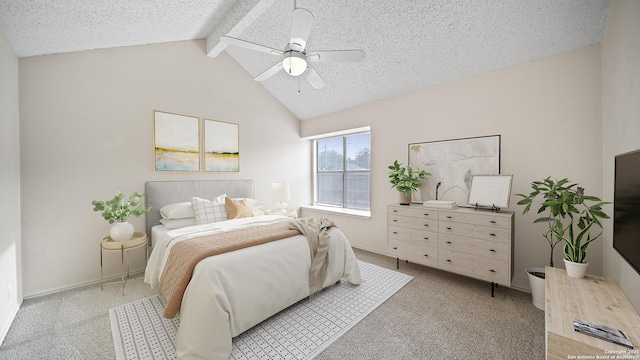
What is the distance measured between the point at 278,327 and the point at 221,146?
2.88m

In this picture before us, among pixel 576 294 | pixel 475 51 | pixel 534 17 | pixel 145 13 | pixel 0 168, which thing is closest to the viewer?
pixel 576 294

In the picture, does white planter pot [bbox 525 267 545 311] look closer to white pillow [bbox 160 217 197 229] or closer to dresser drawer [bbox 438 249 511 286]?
dresser drawer [bbox 438 249 511 286]

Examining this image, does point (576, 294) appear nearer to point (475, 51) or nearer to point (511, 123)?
point (511, 123)

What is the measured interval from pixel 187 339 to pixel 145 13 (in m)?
3.02

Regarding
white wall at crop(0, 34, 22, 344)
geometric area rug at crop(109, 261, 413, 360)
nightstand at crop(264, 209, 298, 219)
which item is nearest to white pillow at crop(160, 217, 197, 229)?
geometric area rug at crop(109, 261, 413, 360)

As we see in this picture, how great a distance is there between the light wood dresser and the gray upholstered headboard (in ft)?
8.28

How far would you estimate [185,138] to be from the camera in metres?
3.45

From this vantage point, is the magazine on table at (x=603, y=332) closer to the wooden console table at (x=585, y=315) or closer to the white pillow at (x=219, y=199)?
the wooden console table at (x=585, y=315)

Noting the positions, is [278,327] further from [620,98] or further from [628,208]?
[620,98]

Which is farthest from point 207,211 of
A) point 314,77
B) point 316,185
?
point 316,185

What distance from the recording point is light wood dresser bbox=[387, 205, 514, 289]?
235cm

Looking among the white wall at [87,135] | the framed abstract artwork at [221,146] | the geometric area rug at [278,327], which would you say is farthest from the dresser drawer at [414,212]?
the white wall at [87,135]

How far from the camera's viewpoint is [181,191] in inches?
132

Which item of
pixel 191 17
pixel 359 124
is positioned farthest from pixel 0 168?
pixel 359 124
